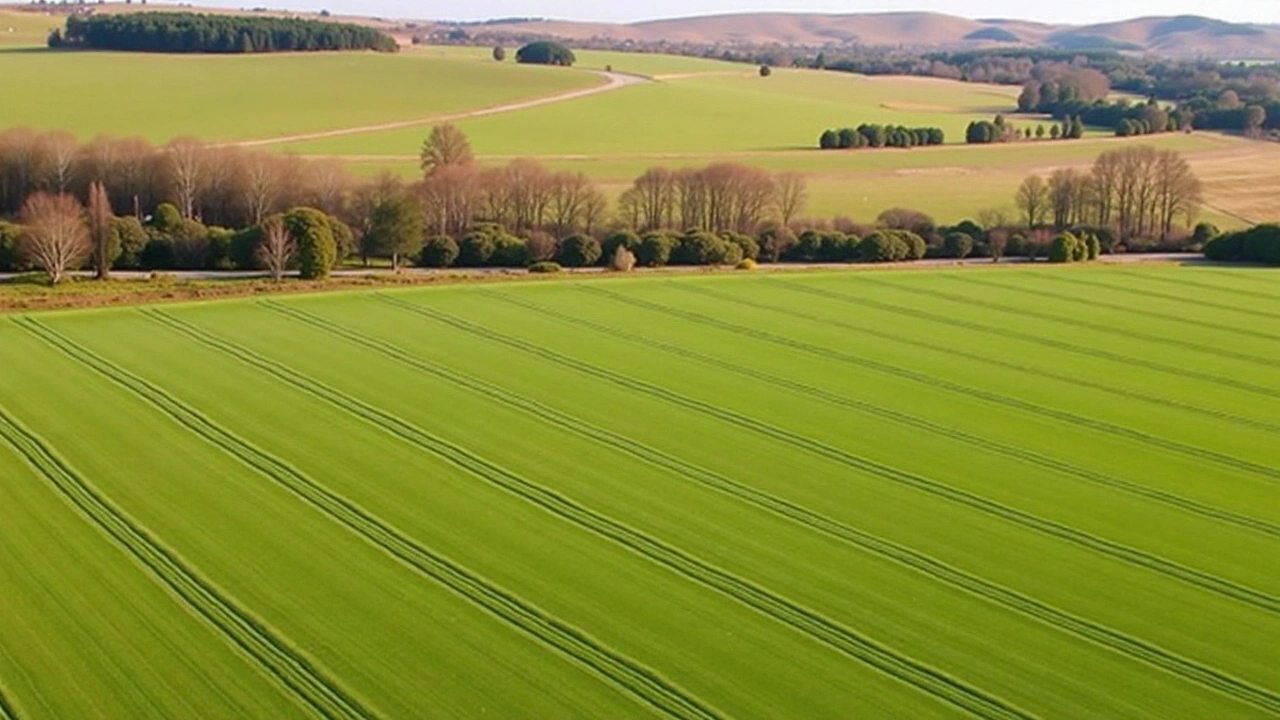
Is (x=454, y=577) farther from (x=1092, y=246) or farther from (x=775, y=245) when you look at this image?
(x=1092, y=246)

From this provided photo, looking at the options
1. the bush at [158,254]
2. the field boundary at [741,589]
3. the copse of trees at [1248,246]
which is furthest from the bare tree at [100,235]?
the copse of trees at [1248,246]

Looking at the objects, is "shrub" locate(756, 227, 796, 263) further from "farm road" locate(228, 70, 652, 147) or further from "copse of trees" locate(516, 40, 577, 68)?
"copse of trees" locate(516, 40, 577, 68)

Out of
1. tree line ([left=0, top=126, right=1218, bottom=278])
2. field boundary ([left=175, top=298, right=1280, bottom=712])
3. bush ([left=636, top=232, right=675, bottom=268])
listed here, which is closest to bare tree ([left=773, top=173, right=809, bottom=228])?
A: tree line ([left=0, top=126, right=1218, bottom=278])

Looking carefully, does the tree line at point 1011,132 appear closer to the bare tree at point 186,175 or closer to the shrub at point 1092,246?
the shrub at point 1092,246

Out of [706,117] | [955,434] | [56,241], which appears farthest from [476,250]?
[706,117]

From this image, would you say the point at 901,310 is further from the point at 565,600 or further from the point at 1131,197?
the point at 1131,197

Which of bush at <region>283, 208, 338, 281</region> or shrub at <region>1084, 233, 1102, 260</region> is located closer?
bush at <region>283, 208, 338, 281</region>

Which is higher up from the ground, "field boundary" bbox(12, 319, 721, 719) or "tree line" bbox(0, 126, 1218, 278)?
"tree line" bbox(0, 126, 1218, 278)
